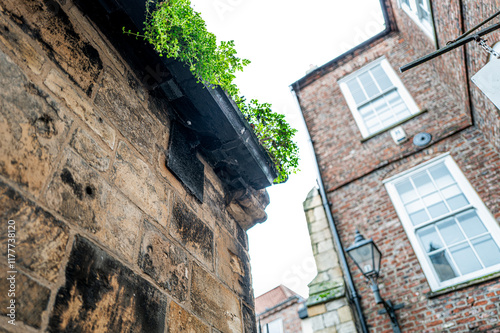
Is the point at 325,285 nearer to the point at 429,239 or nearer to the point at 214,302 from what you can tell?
the point at 429,239

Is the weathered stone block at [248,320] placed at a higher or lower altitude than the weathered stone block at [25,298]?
higher

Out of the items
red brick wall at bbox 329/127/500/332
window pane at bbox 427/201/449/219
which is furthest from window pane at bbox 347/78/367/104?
window pane at bbox 427/201/449/219

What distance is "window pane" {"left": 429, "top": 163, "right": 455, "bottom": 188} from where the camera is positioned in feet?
19.9

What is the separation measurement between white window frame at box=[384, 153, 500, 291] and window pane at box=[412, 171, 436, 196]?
117 millimetres

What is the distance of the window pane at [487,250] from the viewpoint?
16.5 ft

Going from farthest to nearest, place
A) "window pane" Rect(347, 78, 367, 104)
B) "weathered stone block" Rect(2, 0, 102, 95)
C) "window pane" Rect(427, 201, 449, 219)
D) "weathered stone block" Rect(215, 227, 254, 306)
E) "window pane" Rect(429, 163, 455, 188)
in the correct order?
"window pane" Rect(347, 78, 367, 104) → "window pane" Rect(429, 163, 455, 188) → "window pane" Rect(427, 201, 449, 219) → "weathered stone block" Rect(215, 227, 254, 306) → "weathered stone block" Rect(2, 0, 102, 95)

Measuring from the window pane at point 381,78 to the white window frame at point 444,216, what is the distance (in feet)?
9.01

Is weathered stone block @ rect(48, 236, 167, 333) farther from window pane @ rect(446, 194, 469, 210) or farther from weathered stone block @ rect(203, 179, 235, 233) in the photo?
window pane @ rect(446, 194, 469, 210)

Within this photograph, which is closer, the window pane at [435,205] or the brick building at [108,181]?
the brick building at [108,181]

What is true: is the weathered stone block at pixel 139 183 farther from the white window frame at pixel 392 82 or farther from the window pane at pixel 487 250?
the white window frame at pixel 392 82

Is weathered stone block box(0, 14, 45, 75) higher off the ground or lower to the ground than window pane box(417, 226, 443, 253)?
lower

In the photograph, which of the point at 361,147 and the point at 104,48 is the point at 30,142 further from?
the point at 361,147

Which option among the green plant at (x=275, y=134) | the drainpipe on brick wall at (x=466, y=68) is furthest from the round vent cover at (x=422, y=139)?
the green plant at (x=275, y=134)

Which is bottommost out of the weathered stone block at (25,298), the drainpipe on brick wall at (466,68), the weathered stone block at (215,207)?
the weathered stone block at (25,298)
